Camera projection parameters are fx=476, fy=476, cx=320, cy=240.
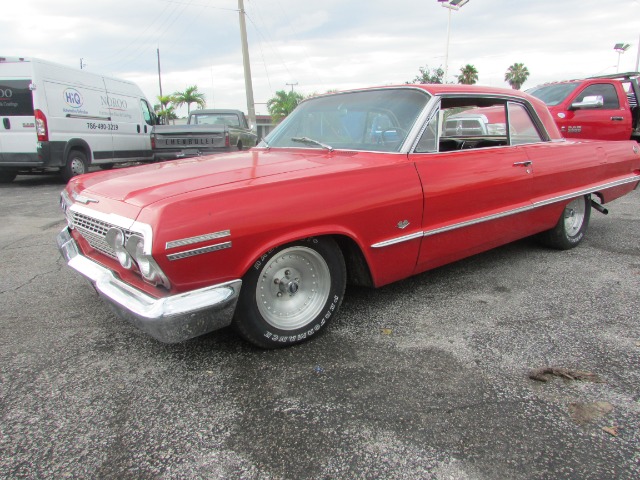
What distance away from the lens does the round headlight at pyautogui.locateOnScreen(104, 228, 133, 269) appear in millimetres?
2254

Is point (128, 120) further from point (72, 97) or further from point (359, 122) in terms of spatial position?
point (359, 122)

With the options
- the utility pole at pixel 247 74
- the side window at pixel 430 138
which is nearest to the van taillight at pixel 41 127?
the side window at pixel 430 138

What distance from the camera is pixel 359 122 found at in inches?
132

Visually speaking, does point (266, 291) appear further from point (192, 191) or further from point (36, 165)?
point (36, 165)

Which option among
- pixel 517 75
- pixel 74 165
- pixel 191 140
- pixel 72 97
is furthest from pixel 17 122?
pixel 517 75

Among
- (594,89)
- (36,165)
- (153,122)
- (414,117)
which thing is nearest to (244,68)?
(153,122)

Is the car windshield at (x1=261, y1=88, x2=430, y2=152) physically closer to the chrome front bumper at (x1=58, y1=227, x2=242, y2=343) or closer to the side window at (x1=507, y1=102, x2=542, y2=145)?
the side window at (x1=507, y1=102, x2=542, y2=145)

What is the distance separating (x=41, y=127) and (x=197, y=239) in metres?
8.17

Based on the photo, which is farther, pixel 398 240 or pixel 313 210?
pixel 398 240

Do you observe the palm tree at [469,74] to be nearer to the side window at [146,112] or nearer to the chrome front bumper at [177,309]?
the side window at [146,112]

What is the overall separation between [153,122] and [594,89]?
32.3 feet

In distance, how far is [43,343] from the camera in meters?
2.75

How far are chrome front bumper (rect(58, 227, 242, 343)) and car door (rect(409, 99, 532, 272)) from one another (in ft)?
4.50

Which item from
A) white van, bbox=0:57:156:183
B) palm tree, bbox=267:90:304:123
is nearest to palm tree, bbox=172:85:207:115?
palm tree, bbox=267:90:304:123
